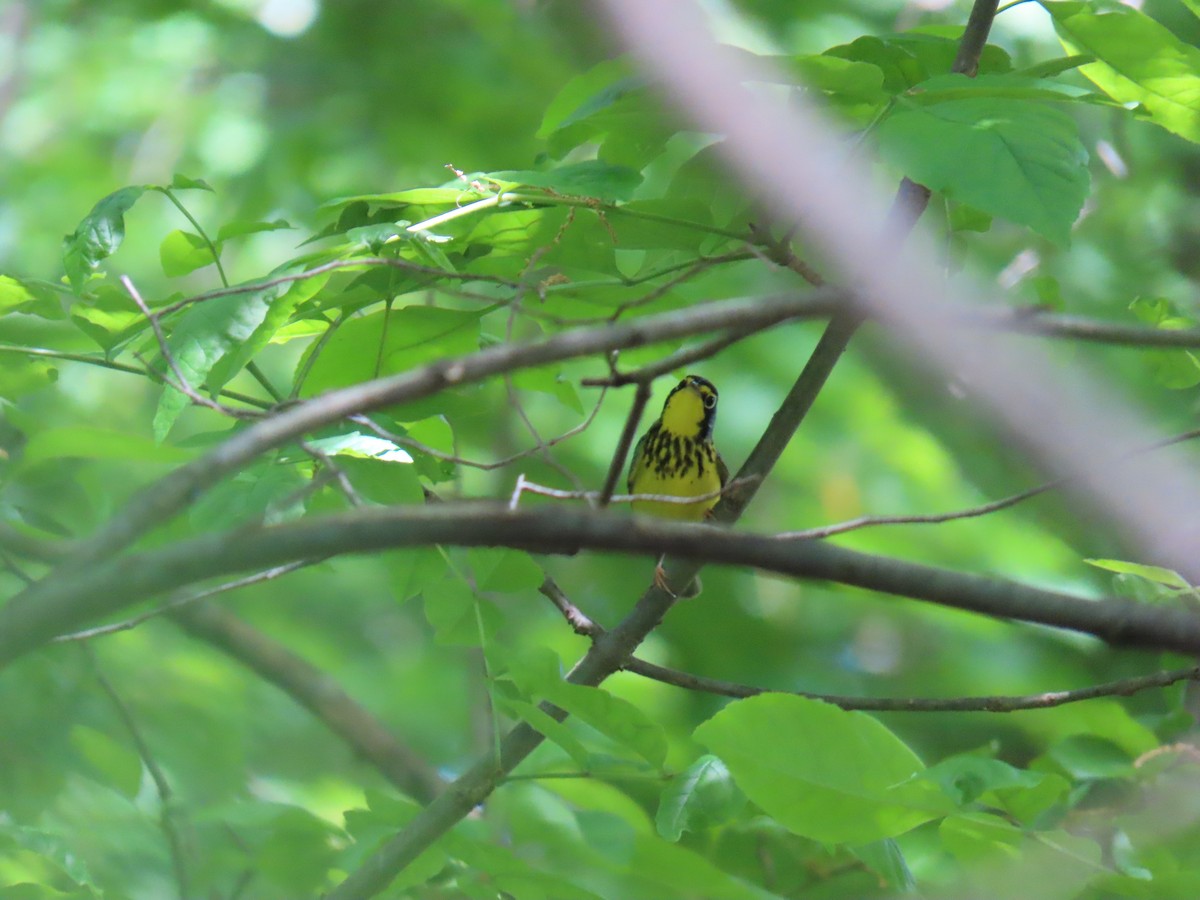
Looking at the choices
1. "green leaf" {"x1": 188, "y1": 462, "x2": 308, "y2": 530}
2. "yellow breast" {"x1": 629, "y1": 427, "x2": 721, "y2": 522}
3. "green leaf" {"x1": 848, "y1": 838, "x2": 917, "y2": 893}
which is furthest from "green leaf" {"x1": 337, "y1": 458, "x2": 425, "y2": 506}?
"yellow breast" {"x1": 629, "y1": 427, "x2": 721, "y2": 522}

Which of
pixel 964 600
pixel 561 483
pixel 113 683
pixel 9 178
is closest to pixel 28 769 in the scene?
pixel 113 683

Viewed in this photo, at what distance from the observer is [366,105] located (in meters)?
6.99

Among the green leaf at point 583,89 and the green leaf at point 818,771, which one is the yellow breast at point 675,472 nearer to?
the green leaf at point 583,89

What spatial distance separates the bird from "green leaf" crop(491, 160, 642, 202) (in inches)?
120

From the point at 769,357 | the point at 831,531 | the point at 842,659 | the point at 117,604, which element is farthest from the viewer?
the point at 842,659

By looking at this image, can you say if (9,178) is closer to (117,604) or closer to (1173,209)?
(1173,209)

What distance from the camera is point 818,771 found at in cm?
163

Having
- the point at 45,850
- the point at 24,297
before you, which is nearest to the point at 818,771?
the point at 45,850

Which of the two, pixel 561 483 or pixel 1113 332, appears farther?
pixel 561 483

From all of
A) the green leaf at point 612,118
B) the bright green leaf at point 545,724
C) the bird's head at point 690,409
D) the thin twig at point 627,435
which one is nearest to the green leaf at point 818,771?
the bright green leaf at point 545,724

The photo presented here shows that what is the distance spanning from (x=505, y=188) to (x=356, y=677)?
514 centimetres

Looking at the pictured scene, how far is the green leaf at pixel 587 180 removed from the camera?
6.32ft

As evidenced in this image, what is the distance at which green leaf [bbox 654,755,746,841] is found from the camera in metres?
1.89

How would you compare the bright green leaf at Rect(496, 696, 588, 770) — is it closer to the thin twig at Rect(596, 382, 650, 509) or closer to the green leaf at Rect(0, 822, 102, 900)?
the thin twig at Rect(596, 382, 650, 509)
